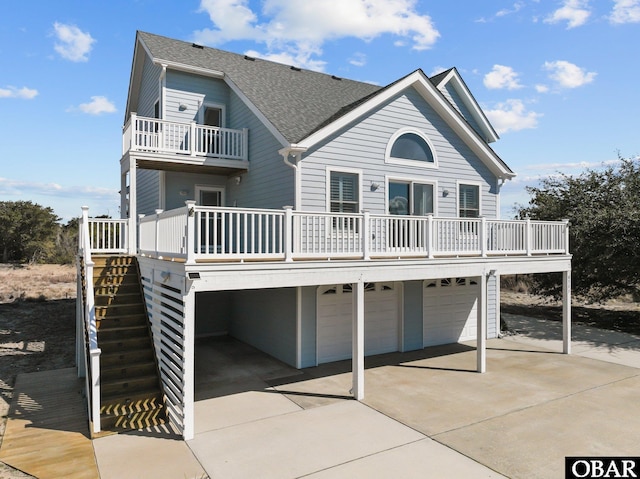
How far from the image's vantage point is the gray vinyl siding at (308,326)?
10.5 meters

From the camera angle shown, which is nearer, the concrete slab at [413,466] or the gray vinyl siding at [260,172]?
the concrete slab at [413,466]

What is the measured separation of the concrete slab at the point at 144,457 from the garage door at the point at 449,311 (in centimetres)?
841

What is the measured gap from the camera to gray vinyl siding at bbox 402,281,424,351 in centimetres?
1220

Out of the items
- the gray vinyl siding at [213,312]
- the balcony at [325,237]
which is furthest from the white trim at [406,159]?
the gray vinyl siding at [213,312]

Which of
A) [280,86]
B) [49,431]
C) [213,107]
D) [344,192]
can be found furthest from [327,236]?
[213,107]

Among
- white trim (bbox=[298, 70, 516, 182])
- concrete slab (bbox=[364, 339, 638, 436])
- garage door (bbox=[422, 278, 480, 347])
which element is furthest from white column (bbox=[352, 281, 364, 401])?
garage door (bbox=[422, 278, 480, 347])

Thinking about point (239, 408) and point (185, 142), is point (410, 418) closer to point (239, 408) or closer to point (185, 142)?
point (239, 408)

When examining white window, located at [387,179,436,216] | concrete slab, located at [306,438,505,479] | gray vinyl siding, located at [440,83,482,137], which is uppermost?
gray vinyl siding, located at [440,83,482,137]

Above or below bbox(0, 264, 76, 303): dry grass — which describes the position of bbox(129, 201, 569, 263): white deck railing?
above

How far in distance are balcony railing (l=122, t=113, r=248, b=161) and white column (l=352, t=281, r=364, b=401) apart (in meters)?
6.24

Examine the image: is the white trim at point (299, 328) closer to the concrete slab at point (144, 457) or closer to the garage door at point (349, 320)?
the garage door at point (349, 320)

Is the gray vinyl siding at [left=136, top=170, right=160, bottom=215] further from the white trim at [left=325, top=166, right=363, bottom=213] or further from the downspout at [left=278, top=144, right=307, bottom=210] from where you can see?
the white trim at [left=325, top=166, right=363, bottom=213]

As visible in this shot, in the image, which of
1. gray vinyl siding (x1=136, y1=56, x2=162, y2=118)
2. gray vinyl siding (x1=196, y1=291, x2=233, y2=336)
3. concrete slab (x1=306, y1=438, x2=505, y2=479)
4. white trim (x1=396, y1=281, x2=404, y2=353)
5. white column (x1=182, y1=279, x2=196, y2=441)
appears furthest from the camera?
gray vinyl siding (x1=196, y1=291, x2=233, y2=336)

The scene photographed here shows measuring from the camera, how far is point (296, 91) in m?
13.9
